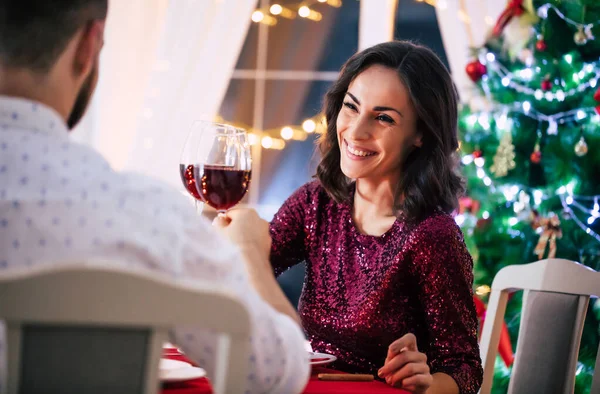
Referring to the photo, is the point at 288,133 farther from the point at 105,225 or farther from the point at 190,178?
the point at 105,225

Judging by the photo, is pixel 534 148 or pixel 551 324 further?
pixel 534 148

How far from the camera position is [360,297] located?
188 cm

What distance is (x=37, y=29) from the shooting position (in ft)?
3.04

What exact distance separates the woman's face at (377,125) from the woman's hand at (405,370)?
2.09 feet

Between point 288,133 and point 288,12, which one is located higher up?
point 288,12

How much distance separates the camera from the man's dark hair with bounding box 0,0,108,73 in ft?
3.03

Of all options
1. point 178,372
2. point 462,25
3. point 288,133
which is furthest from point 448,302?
point 288,133

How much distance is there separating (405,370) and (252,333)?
0.63 meters

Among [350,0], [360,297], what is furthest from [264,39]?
[360,297]

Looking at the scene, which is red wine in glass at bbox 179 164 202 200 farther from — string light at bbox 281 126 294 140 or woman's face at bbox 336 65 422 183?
string light at bbox 281 126 294 140

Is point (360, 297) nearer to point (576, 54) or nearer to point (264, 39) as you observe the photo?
point (576, 54)

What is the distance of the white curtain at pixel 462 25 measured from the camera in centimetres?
435

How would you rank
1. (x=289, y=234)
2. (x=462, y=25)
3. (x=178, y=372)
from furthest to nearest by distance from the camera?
(x=462, y=25)
(x=289, y=234)
(x=178, y=372)

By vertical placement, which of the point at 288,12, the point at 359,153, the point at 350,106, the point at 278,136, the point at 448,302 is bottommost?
the point at 448,302
